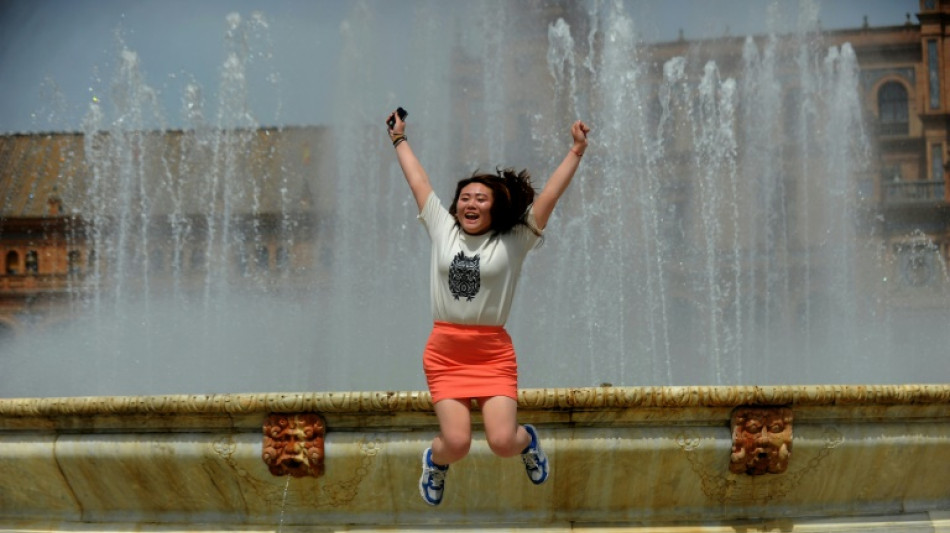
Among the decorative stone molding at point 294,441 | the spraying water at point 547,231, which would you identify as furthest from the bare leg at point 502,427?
the spraying water at point 547,231

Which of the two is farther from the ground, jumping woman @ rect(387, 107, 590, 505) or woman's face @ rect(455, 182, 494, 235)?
woman's face @ rect(455, 182, 494, 235)

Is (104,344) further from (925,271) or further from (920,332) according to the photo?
(925,271)

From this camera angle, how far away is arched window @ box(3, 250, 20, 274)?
35.5 meters

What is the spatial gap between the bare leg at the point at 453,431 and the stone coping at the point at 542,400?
496 mm

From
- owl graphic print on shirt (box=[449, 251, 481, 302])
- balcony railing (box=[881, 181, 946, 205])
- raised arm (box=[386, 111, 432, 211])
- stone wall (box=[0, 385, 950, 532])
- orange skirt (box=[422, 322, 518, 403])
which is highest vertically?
balcony railing (box=[881, 181, 946, 205])

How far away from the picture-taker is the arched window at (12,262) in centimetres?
3553

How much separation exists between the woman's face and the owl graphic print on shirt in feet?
0.33

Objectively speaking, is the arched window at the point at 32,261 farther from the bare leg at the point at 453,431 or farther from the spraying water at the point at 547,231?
the bare leg at the point at 453,431

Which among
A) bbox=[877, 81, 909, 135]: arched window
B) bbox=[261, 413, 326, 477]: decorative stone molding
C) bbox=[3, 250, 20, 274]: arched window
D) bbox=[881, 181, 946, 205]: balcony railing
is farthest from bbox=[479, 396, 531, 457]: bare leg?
bbox=[877, 81, 909, 135]: arched window

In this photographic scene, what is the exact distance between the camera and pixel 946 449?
401 cm

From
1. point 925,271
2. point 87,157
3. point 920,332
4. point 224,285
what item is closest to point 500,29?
point 224,285

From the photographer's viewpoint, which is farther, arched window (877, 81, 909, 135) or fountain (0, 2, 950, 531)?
arched window (877, 81, 909, 135)

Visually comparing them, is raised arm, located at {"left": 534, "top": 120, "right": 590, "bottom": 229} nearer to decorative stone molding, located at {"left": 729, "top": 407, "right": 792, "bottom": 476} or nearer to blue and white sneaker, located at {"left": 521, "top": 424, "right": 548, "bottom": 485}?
blue and white sneaker, located at {"left": 521, "top": 424, "right": 548, "bottom": 485}

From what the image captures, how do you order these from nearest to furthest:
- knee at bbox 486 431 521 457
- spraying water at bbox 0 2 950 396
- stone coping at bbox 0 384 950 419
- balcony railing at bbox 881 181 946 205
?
knee at bbox 486 431 521 457 < stone coping at bbox 0 384 950 419 < spraying water at bbox 0 2 950 396 < balcony railing at bbox 881 181 946 205
